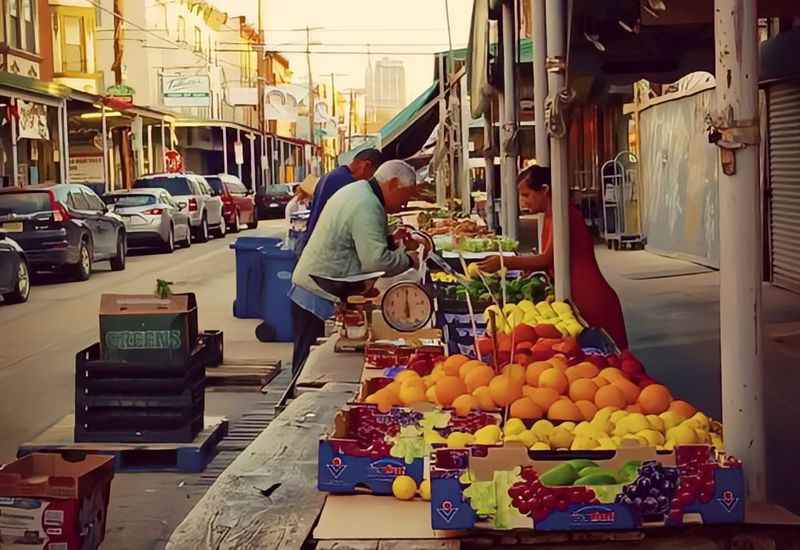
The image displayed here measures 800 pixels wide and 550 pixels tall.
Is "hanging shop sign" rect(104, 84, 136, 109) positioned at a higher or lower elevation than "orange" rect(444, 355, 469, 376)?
higher

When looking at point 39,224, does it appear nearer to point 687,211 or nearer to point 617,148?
point 687,211

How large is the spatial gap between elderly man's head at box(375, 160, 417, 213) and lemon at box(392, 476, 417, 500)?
419 centimetres

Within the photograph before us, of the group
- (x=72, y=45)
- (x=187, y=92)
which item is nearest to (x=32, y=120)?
→ (x=72, y=45)

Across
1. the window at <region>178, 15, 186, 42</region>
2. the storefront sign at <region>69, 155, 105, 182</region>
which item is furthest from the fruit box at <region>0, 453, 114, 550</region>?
the window at <region>178, 15, 186, 42</region>

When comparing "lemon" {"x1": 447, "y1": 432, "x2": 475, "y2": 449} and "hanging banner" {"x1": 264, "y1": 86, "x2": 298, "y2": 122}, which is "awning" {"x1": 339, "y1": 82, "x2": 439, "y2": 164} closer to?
"lemon" {"x1": 447, "y1": 432, "x2": 475, "y2": 449}

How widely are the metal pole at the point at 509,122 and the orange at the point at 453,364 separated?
6415mm

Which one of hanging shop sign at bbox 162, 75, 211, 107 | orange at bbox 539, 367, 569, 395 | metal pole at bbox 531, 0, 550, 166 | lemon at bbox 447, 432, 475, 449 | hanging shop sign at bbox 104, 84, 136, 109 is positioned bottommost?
lemon at bbox 447, 432, 475, 449

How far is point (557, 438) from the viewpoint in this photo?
4.05 m

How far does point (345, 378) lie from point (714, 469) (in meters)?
3.16

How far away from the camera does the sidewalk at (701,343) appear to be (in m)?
8.16

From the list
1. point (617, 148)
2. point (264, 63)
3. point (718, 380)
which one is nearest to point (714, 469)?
point (718, 380)

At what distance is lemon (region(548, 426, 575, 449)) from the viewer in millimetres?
4031

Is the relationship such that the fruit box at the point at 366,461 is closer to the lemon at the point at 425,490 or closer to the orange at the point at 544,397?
the lemon at the point at 425,490

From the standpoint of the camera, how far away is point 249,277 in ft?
50.5
